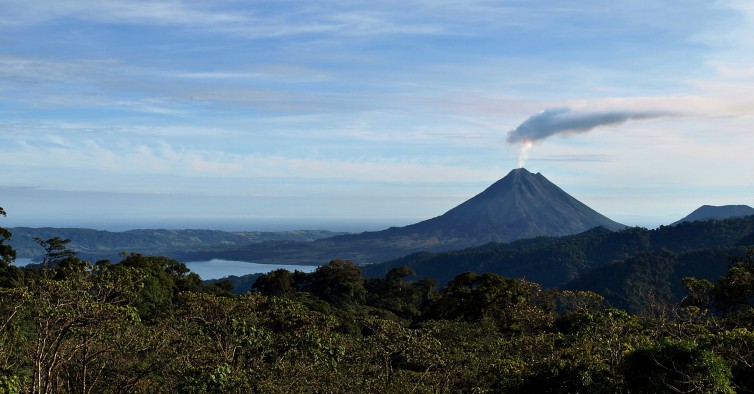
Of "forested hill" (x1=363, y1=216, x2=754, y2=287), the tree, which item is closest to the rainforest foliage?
the tree

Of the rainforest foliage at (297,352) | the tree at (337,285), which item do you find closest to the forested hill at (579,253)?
the tree at (337,285)

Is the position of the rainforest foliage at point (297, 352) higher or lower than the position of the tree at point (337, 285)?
higher

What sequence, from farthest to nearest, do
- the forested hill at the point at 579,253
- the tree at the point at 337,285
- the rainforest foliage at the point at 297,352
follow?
the forested hill at the point at 579,253 → the tree at the point at 337,285 → the rainforest foliage at the point at 297,352

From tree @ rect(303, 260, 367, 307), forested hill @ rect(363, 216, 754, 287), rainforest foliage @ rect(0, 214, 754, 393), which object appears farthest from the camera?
forested hill @ rect(363, 216, 754, 287)

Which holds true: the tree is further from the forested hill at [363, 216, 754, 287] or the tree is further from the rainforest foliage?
the forested hill at [363, 216, 754, 287]

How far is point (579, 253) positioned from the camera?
516ft

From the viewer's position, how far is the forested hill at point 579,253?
14950 centimetres

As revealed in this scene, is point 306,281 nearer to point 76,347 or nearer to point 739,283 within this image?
point 739,283

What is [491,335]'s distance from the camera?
2206 centimetres

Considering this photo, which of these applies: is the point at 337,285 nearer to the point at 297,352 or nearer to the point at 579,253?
the point at 297,352

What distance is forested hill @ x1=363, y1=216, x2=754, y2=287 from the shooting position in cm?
14950

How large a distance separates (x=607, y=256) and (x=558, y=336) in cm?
14828

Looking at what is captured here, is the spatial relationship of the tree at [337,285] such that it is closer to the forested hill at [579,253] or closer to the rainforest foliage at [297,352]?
the rainforest foliage at [297,352]

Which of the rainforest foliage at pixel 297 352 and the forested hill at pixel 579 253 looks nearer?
the rainforest foliage at pixel 297 352
